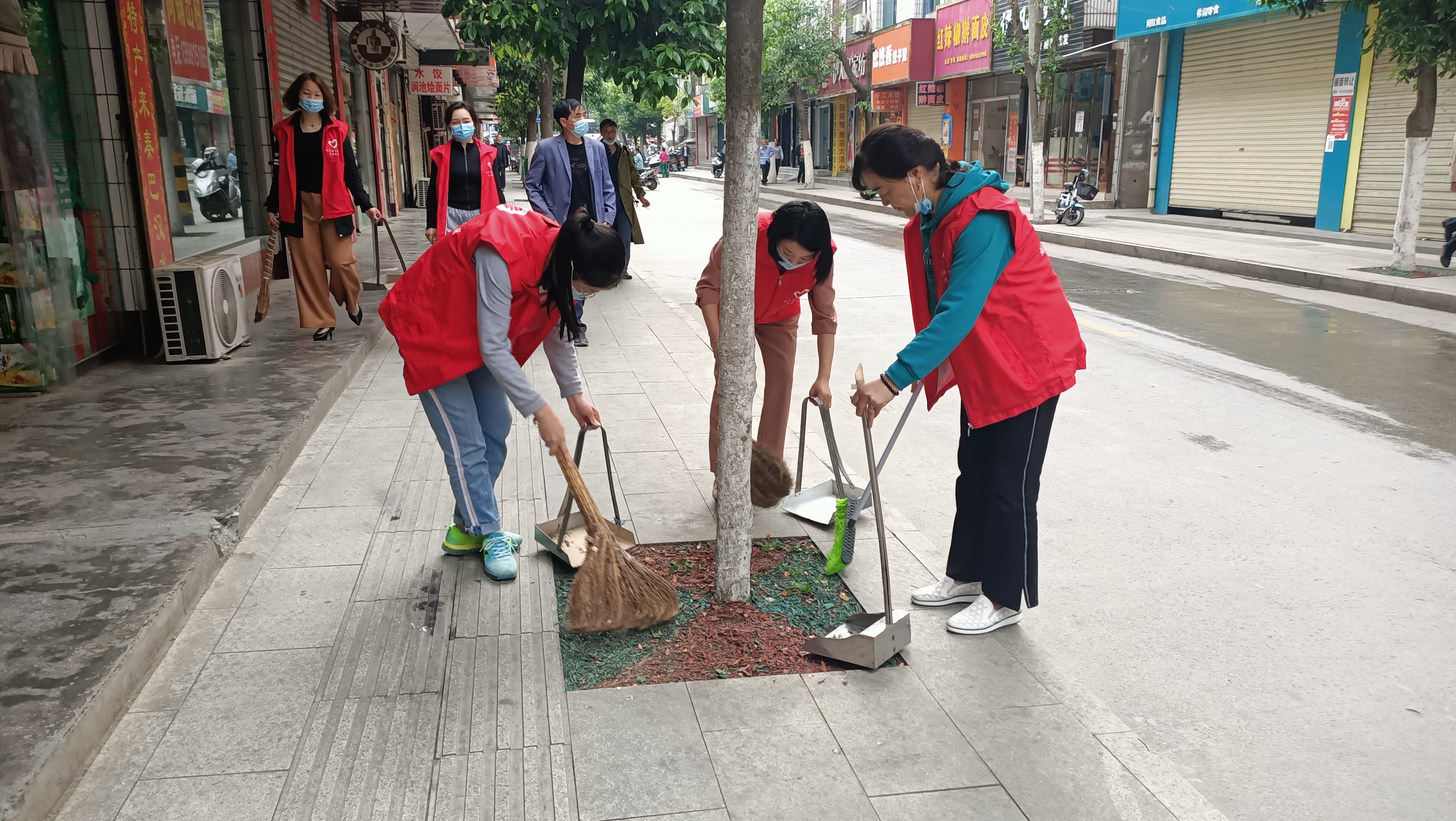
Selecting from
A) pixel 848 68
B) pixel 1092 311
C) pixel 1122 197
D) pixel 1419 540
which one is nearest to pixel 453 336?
pixel 1419 540

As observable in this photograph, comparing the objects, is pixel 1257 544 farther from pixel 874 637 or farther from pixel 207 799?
pixel 207 799

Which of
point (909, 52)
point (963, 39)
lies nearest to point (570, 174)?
point (963, 39)

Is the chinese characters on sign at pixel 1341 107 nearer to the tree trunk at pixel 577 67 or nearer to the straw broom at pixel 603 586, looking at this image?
the tree trunk at pixel 577 67

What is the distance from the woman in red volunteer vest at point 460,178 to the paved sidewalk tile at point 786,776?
625 centimetres

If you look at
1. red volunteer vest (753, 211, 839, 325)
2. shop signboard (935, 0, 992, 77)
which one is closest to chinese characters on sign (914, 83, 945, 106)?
shop signboard (935, 0, 992, 77)

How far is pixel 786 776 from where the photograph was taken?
97.1 inches

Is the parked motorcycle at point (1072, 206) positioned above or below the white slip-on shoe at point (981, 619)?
above

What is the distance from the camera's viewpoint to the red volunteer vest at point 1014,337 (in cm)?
298

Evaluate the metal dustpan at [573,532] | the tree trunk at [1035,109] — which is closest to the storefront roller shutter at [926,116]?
the tree trunk at [1035,109]

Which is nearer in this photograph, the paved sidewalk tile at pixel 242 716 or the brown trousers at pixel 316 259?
the paved sidewalk tile at pixel 242 716

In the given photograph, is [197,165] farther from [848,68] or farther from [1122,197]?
[848,68]

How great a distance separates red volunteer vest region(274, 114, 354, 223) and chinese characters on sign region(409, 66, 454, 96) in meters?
14.5

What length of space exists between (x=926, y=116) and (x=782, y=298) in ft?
95.1

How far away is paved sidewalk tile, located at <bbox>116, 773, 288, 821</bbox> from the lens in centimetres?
229
